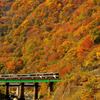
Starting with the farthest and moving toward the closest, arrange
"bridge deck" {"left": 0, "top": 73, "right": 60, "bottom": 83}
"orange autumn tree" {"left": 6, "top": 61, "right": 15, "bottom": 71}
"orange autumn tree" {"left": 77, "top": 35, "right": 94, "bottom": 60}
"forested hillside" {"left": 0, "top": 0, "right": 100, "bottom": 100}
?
1. "orange autumn tree" {"left": 6, "top": 61, "right": 15, "bottom": 71}
2. "forested hillside" {"left": 0, "top": 0, "right": 100, "bottom": 100}
3. "orange autumn tree" {"left": 77, "top": 35, "right": 94, "bottom": 60}
4. "bridge deck" {"left": 0, "top": 73, "right": 60, "bottom": 83}

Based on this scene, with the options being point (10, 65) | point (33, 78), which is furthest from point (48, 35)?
point (33, 78)

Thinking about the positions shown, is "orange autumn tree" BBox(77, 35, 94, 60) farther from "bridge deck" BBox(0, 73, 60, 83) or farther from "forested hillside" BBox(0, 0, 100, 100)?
"bridge deck" BBox(0, 73, 60, 83)

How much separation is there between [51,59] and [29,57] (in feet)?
51.2

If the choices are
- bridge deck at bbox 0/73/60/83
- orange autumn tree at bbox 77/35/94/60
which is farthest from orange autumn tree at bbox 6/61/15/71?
bridge deck at bbox 0/73/60/83

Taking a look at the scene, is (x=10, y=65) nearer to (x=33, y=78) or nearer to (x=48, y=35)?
(x=48, y=35)

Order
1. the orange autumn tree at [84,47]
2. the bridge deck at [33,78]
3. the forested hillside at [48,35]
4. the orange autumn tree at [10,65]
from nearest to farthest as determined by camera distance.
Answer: the bridge deck at [33,78], the orange autumn tree at [84,47], the forested hillside at [48,35], the orange autumn tree at [10,65]

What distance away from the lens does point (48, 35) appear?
127938 millimetres

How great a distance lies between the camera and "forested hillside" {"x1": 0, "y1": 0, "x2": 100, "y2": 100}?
8738 centimetres

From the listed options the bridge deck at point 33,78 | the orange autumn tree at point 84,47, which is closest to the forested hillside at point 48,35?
the orange autumn tree at point 84,47

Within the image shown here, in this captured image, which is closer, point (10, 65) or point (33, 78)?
point (33, 78)

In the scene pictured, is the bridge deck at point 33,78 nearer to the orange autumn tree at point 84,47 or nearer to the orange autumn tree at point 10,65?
the orange autumn tree at point 84,47

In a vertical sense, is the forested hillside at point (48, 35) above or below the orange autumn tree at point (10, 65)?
above

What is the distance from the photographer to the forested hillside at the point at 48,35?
287 feet

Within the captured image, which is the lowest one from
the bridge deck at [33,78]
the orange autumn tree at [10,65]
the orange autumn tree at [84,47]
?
the bridge deck at [33,78]
